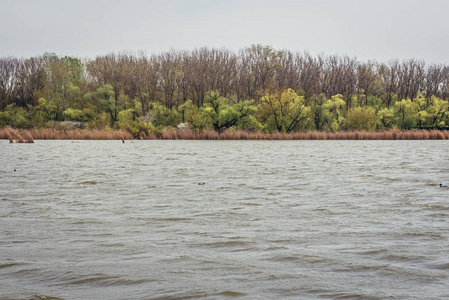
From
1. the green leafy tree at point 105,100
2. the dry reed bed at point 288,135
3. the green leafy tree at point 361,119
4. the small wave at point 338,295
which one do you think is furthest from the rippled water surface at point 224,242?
the green leafy tree at point 105,100

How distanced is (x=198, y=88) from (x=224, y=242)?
78613mm

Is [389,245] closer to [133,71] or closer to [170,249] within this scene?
[170,249]

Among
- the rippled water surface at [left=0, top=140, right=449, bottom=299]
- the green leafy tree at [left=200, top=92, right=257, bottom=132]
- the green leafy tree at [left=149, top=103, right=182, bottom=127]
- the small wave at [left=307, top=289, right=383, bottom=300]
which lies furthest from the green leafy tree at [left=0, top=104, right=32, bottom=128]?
the small wave at [left=307, top=289, right=383, bottom=300]

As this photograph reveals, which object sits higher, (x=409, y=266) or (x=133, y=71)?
(x=133, y=71)

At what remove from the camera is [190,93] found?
3408 inches

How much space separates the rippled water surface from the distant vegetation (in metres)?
61.7

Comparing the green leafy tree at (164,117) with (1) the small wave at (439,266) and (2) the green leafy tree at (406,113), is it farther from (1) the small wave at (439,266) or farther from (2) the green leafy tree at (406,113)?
(1) the small wave at (439,266)

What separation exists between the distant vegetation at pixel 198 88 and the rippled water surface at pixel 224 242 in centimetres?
6174

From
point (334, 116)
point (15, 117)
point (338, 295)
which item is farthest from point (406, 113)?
point (338, 295)

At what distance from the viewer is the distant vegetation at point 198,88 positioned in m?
77.6

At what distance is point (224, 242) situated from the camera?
586 centimetres

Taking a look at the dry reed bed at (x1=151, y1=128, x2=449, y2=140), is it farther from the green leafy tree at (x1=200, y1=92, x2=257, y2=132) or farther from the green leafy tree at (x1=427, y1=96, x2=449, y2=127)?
the green leafy tree at (x1=427, y1=96, x2=449, y2=127)

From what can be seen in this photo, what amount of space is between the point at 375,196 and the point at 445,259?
5114mm

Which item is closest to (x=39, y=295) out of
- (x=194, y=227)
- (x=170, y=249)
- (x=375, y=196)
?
(x=170, y=249)
